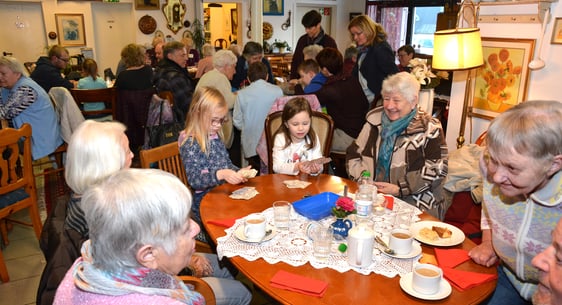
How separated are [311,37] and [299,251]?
4.31m

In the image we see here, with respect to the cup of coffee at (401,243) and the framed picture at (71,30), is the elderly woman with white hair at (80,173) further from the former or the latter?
the framed picture at (71,30)

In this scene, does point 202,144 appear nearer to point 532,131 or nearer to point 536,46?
point 532,131

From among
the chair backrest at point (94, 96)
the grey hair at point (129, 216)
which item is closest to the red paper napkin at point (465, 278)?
the grey hair at point (129, 216)

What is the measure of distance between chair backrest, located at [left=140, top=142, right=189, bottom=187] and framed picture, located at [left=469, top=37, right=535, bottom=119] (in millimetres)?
2443

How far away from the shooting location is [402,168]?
8.09 feet

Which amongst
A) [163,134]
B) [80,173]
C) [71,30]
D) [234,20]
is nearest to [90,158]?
[80,173]

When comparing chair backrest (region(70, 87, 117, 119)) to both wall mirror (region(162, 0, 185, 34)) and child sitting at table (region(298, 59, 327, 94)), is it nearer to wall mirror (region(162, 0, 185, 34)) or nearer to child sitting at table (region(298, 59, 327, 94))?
child sitting at table (region(298, 59, 327, 94))

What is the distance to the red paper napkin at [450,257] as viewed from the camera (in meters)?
1.53

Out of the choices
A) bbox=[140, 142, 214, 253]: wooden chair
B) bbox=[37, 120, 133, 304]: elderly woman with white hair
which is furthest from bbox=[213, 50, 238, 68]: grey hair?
bbox=[37, 120, 133, 304]: elderly woman with white hair

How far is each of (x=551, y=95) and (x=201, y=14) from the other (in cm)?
789

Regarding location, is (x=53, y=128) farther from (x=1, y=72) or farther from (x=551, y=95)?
(x=551, y=95)

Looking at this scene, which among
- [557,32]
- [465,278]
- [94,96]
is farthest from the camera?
[94,96]

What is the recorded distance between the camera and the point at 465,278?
4.70 feet

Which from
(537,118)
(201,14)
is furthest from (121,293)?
(201,14)
